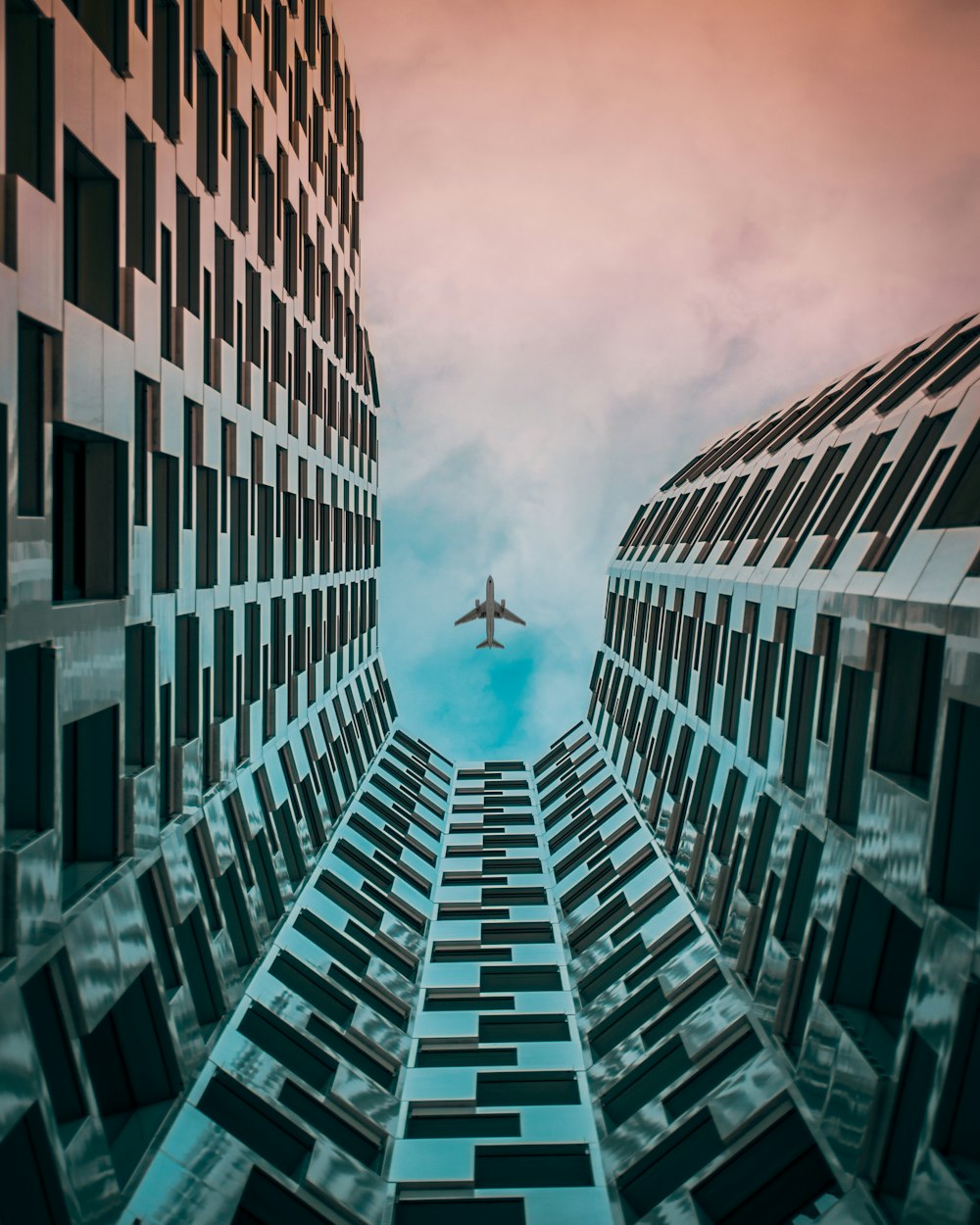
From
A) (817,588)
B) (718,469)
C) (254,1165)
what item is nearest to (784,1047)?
(817,588)

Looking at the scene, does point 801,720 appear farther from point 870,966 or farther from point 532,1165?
point 532,1165

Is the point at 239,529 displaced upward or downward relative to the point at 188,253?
downward

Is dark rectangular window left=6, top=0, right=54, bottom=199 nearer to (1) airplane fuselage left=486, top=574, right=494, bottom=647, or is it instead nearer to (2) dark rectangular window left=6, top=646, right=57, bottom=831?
(2) dark rectangular window left=6, top=646, right=57, bottom=831

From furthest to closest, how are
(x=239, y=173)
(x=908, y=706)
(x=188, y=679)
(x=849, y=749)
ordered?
(x=239, y=173)
(x=188, y=679)
(x=849, y=749)
(x=908, y=706)

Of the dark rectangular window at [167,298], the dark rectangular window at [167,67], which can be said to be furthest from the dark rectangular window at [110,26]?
the dark rectangular window at [167,298]

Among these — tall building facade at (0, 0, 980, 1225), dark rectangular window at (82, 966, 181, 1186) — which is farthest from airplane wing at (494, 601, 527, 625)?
dark rectangular window at (82, 966, 181, 1186)

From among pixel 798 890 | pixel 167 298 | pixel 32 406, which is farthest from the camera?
pixel 798 890

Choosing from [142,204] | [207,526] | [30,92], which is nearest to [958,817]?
[30,92]
